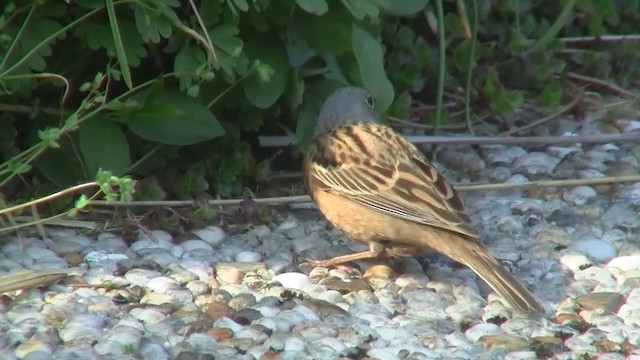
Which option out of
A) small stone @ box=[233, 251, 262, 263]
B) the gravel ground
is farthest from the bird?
small stone @ box=[233, 251, 262, 263]

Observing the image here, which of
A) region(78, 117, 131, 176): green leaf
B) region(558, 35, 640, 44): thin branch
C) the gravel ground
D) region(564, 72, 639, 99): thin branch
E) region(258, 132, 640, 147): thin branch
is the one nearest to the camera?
the gravel ground

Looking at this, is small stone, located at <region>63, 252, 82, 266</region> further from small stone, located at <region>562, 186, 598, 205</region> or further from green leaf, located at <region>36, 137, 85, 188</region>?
small stone, located at <region>562, 186, 598, 205</region>

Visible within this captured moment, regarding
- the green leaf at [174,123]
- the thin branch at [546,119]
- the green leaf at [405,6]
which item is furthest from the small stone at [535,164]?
the green leaf at [174,123]

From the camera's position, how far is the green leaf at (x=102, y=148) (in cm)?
522

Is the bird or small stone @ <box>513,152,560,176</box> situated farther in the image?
small stone @ <box>513,152,560,176</box>

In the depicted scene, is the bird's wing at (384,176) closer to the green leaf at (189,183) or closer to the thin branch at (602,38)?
the green leaf at (189,183)

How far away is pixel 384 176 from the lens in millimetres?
5367

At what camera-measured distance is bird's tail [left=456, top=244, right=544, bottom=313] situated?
15.5 feet

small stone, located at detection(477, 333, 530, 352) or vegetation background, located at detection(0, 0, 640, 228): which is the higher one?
vegetation background, located at detection(0, 0, 640, 228)

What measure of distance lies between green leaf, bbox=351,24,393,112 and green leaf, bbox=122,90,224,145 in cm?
67

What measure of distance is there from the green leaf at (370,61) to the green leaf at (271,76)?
33 cm

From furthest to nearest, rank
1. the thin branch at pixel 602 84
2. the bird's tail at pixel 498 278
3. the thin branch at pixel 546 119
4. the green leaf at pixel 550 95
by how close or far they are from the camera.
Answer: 1. the thin branch at pixel 602 84
2. the green leaf at pixel 550 95
3. the thin branch at pixel 546 119
4. the bird's tail at pixel 498 278

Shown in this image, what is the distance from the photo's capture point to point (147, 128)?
5312mm

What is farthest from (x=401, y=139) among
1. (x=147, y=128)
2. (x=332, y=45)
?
(x=147, y=128)
